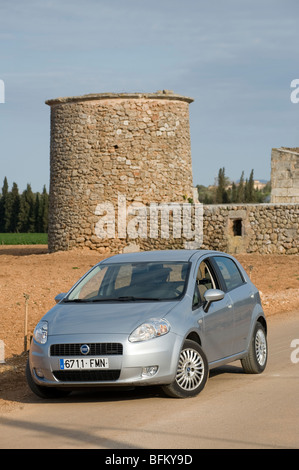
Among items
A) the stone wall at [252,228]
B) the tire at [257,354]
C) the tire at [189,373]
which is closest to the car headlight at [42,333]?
the tire at [189,373]

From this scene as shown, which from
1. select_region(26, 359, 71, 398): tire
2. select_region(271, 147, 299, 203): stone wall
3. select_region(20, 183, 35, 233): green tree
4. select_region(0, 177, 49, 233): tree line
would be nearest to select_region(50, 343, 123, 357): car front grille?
select_region(26, 359, 71, 398): tire

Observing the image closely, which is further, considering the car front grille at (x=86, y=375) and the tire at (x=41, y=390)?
the tire at (x=41, y=390)

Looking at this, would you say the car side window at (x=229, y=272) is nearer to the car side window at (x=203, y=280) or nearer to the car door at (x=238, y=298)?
the car door at (x=238, y=298)

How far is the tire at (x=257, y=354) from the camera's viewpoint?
36.2ft

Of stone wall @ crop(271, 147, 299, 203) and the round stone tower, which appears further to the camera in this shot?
stone wall @ crop(271, 147, 299, 203)

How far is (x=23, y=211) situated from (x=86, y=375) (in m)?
84.2

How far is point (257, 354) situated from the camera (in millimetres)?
11195

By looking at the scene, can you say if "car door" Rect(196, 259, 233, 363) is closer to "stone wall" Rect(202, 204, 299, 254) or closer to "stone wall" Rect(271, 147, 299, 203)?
"stone wall" Rect(202, 204, 299, 254)

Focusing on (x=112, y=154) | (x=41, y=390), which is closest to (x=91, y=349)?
(x=41, y=390)

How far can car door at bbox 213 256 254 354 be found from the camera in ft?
35.4

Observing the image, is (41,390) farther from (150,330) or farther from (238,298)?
(238,298)

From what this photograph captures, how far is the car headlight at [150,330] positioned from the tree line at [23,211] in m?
79.5
